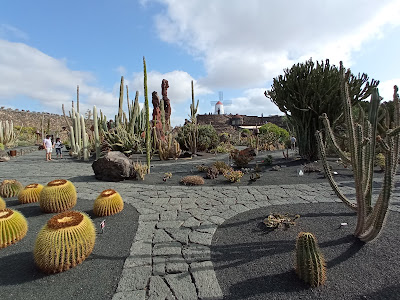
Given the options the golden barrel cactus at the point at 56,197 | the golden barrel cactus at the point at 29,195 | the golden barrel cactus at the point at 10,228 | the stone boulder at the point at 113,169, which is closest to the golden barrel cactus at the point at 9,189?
the golden barrel cactus at the point at 29,195

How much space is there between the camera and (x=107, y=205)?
4004mm

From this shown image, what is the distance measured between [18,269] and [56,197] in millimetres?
1647

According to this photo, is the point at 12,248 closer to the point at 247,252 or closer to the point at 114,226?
the point at 114,226

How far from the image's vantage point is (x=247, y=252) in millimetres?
2838

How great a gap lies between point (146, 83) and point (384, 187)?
748 cm

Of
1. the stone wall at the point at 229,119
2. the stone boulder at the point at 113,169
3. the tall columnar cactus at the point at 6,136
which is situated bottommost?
the stone boulder at the point at 113,169

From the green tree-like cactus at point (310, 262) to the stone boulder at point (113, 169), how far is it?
5618mm

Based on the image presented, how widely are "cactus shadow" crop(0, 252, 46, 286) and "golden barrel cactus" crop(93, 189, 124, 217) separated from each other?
122cm

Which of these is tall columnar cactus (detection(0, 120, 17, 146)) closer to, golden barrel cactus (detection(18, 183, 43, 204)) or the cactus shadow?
golden barrel cactus (detection(18, 183, 43, 204))

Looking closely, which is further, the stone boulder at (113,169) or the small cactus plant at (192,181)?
the stone boulder at (113,169)

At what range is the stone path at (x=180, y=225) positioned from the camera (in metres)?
2.26

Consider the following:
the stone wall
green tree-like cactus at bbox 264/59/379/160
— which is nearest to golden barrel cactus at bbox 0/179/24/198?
green tree-like cactus at bbox 264/59/379/160

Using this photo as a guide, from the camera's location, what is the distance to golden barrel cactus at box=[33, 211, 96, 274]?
238cm

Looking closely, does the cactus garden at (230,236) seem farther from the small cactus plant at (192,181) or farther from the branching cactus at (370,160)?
the small cactus plant at (192,181)
